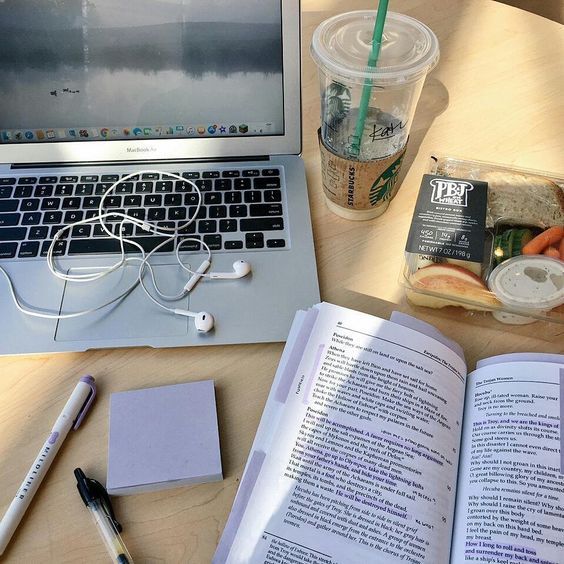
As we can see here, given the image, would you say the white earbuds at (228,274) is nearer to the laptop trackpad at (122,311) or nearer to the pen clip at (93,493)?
the laptop trackpad at (122,311)

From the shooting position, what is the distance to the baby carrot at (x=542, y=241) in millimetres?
609

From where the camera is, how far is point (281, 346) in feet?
1.94

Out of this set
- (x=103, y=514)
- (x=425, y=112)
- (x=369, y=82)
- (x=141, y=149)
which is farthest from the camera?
(x=425, y=112)

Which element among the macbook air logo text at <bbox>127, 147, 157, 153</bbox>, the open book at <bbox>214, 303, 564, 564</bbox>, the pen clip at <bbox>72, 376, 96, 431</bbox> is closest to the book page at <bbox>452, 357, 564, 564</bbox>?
the open book at <bbox>214, 303, 564, 564</bbox>

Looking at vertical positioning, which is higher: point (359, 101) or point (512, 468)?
point (359, 101)

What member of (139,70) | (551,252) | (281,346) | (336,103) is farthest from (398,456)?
(139,70)

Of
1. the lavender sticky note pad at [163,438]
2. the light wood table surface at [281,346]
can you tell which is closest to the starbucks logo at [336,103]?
the light wood table surface at [281,346]

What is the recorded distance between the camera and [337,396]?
53 centimetres

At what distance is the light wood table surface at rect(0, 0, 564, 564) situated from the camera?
1.61 ft

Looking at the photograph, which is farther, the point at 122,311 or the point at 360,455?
the point at 122,311

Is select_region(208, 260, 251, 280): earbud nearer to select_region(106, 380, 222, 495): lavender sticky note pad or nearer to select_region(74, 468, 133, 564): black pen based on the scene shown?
select_region(106, 380, 222, 495): lavender sticky note pad

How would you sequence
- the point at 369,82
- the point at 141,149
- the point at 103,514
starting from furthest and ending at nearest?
the point at 141,149
the point at 369,82
the point at 103,514

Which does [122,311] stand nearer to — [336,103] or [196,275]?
[196,275]

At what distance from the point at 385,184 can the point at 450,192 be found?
7 cm
